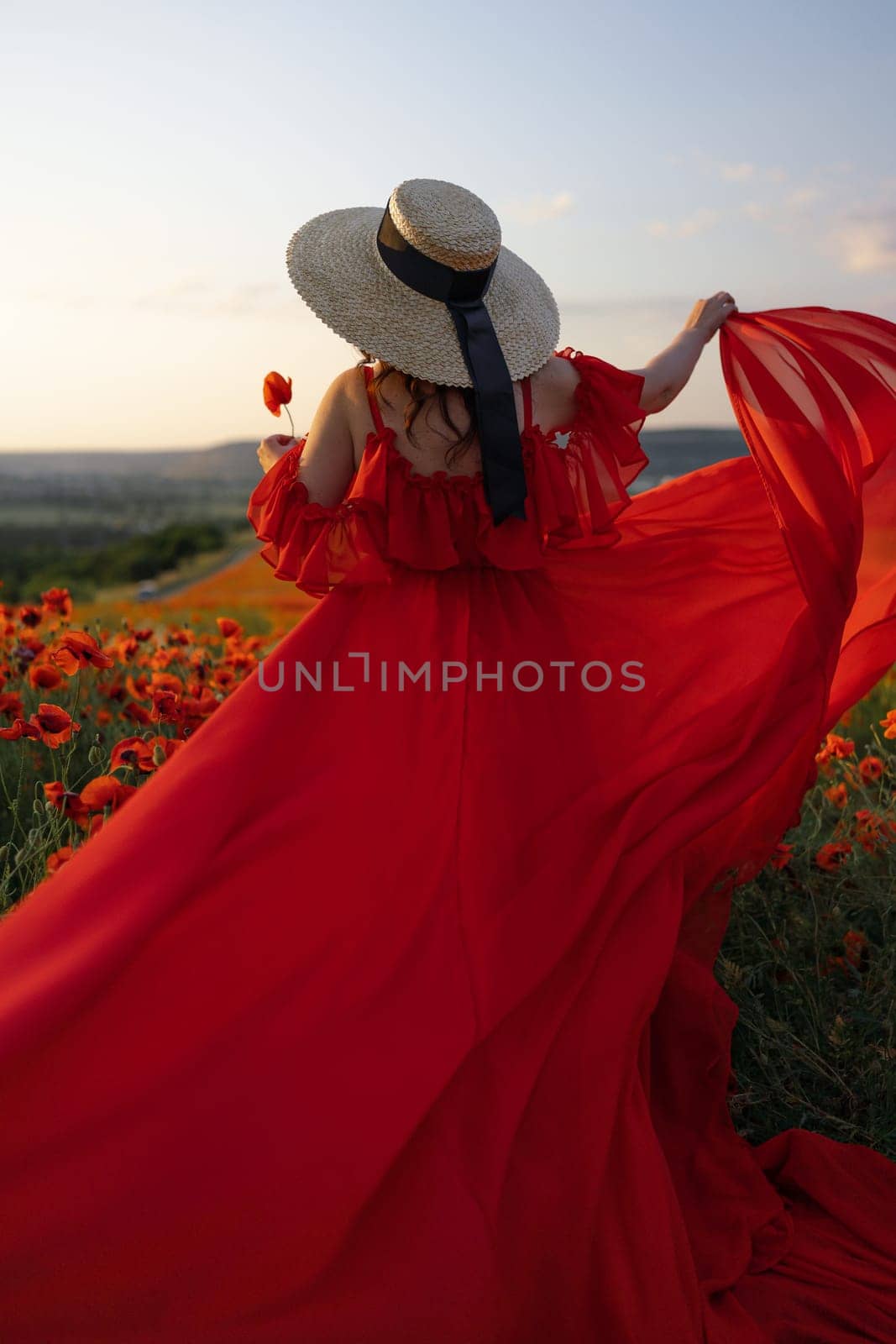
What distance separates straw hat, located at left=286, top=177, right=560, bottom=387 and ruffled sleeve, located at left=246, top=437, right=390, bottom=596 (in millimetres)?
289

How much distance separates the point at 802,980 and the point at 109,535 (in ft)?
43.9

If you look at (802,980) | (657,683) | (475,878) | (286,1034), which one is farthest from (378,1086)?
(802,980)

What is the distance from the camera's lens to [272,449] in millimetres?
2795

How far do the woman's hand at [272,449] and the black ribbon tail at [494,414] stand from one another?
50 cm

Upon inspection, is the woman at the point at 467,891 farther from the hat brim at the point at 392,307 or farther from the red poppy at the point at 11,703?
the red poppy at the point at 11,703

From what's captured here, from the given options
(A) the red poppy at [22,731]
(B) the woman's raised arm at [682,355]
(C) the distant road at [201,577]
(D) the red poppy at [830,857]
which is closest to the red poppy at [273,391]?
(B) the woman's raised arm at [682,355]

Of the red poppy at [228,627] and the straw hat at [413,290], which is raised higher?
the straw hat at [413,290]

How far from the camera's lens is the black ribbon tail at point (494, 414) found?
2518mm

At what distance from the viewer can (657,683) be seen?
2.81 metres

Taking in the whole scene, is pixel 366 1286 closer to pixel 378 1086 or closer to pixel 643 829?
pixel 378 1086

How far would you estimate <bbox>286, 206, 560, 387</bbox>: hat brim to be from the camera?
8.31 feet

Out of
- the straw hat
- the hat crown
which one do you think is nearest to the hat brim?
the straw hat

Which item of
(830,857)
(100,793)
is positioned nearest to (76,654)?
(100,793)

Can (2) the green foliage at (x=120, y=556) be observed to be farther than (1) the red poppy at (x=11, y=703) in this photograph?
Yes
